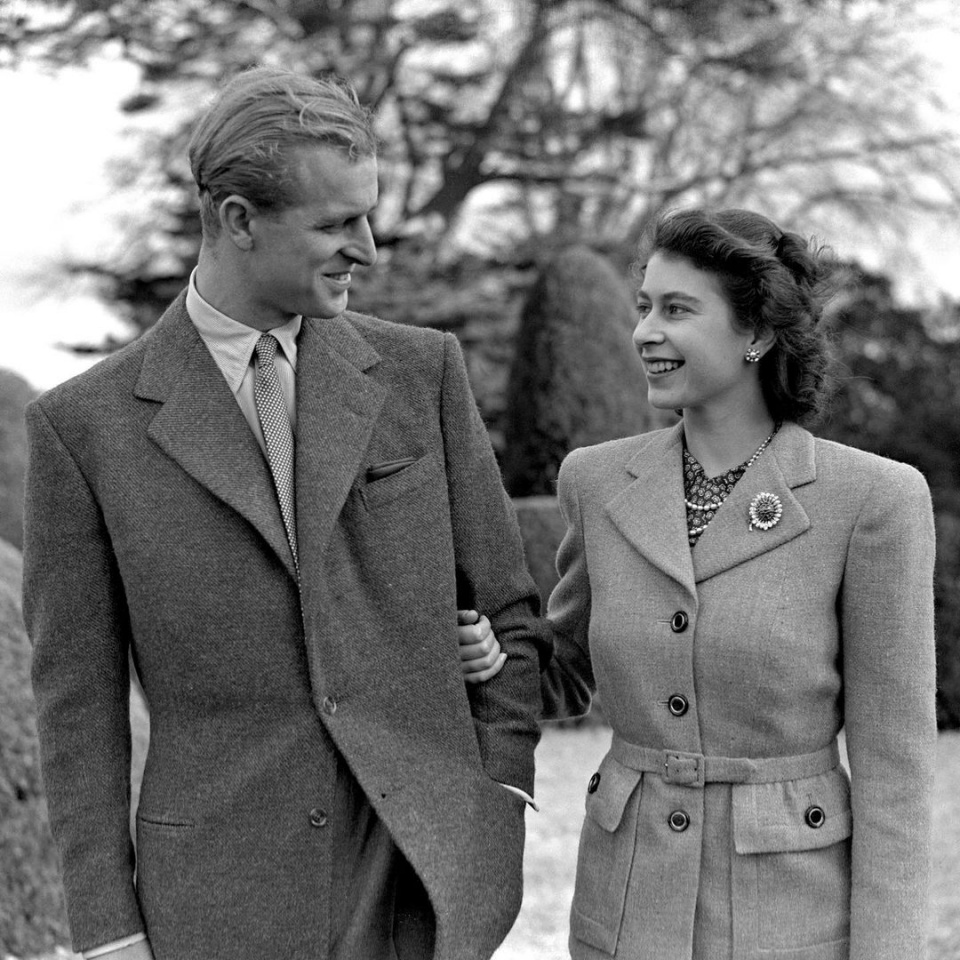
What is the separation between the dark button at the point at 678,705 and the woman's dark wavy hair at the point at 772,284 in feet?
1.80

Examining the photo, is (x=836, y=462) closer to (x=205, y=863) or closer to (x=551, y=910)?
(x=205, y=863)

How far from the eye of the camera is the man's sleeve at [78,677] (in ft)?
7.20

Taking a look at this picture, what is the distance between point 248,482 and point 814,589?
0.94 meters

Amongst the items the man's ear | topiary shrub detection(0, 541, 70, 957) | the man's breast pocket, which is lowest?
topiary shrub detection(0, 541, 70, 957)

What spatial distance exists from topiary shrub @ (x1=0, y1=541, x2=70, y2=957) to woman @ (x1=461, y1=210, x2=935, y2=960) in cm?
231

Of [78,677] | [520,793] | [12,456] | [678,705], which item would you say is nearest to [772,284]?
[678,705]

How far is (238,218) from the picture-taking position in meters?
2.19

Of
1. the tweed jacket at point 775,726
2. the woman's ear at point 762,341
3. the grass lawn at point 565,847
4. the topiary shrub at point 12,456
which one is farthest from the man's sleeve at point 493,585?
the topiary shrub at point 12,456

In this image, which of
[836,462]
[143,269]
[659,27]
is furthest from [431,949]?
[659,27]

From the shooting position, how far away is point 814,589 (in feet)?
7.44

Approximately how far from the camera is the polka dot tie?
2.24m

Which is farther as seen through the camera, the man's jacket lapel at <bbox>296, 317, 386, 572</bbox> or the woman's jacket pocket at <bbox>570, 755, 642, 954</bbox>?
the woman's jacket pocket at <bbox>570, 755, 642, 954</bbox>

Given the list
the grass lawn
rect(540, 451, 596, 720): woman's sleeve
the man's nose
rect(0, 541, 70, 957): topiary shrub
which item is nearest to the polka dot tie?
the man's nose

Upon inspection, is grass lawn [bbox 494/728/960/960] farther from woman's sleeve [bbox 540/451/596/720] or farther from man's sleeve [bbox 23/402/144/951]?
man's sleeve [bbox 23/402/144/951]
